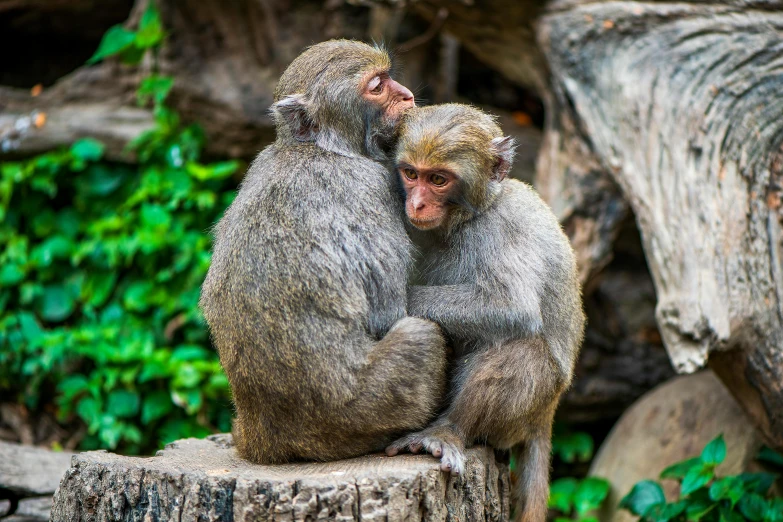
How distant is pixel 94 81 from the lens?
9.74 m

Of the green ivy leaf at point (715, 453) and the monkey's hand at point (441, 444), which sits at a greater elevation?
the monkey's hand at point (441, 444)

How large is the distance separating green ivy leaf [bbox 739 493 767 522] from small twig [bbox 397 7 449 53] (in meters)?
4.82

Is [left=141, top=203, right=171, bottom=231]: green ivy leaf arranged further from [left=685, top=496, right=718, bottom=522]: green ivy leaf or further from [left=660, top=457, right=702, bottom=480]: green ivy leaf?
[left=685, top=496, right=718, bottom=522]: green ivy leaf

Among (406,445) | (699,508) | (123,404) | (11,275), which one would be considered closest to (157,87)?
(11,275)

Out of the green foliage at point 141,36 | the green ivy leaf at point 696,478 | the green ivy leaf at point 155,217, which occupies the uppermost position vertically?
the green foliage at point 141,36

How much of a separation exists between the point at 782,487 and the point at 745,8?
3.99 metres

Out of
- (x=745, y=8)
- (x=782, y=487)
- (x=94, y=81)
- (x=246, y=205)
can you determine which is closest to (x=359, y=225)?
(x=246, y=205)

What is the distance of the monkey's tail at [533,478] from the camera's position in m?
5.43

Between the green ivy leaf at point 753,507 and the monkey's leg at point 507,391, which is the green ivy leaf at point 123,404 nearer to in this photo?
the monkey's leg at point 507,391

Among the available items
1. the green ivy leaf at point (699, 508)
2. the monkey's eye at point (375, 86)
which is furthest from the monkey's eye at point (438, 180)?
the green ivy leaf at point (699, 508)

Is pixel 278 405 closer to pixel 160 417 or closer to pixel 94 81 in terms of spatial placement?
pixel 160 417

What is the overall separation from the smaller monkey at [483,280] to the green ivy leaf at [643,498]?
174 centimetres

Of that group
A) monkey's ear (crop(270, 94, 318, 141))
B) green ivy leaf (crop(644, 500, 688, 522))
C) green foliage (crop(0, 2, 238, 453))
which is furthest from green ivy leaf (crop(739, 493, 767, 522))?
green foliage (crop(0, 2, 238, 453))

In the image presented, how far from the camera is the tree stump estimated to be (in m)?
4.18
